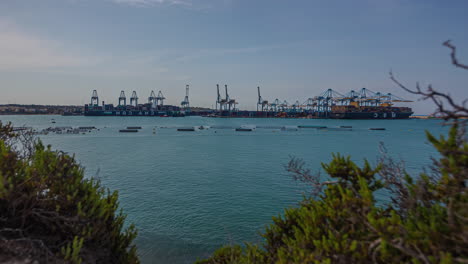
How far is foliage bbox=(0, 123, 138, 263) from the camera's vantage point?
154 inches

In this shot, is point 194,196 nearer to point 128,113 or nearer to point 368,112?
point 128,113

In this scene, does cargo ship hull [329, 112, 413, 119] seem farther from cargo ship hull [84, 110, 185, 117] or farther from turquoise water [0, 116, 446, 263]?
turquoise water [0, 116, 446, 263]

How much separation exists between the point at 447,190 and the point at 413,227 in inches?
30.4

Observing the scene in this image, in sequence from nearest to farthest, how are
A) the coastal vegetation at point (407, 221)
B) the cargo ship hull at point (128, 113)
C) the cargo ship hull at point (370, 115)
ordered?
the coastal vegetation at point (407, 221)
the cargo ship hull at point (370, 115)
the cargo ship hull at point (128, 113)

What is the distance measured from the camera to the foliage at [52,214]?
3916 mm

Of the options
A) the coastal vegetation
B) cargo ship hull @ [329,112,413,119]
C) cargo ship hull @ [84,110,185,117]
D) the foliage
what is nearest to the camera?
the coastal vegetation

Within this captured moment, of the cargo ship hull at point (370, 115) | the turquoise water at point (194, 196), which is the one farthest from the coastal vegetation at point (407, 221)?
the cargo ship hull at point (370, 115)

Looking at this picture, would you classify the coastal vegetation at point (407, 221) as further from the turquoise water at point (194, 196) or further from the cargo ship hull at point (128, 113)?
the cargo ship hull at point (128, 113)

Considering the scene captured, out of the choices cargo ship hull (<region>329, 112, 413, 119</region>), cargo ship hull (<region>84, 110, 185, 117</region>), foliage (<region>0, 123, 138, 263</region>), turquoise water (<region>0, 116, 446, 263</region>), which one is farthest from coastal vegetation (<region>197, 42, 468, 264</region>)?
cargo ship hull (<region>84, 110, 185, 117</region>)

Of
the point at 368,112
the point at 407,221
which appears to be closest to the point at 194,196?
the point at 407,221

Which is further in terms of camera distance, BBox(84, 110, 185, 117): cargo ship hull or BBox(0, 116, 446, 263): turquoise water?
BBox(84, 110, 185, 117): cargo ship hull

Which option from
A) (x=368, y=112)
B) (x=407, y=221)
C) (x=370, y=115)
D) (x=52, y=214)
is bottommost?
(x=52, y=214)

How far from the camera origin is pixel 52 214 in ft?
14.4

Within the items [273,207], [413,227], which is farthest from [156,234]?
[413,227]
